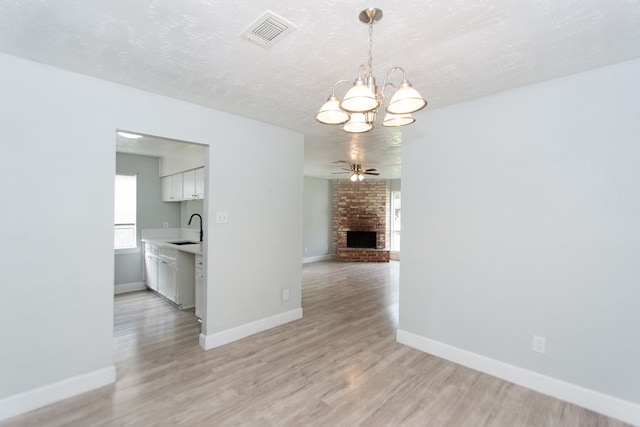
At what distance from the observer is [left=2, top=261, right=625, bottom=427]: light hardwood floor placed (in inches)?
79.3

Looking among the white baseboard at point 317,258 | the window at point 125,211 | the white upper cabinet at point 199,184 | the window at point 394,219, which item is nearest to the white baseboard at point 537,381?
the white upper cabinet at point 199,184

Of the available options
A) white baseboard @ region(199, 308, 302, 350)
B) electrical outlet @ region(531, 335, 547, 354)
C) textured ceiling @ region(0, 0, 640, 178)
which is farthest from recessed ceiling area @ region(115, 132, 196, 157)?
electrical outlet @ region(531, 335, 547, 354)

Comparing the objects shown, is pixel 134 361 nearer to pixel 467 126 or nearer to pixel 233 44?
pixel 233 44

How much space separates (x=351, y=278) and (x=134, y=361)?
431 centimetres

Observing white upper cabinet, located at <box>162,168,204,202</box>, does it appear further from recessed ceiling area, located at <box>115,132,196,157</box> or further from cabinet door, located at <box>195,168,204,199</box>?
recessed ceiling area, located at <box>115,132,196,157</box>

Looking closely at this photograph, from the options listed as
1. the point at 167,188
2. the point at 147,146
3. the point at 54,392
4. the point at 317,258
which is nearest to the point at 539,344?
the point at 54,392

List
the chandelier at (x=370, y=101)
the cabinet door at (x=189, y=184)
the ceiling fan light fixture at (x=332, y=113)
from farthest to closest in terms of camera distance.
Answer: the cabinet door at (x=189, y=184) → the ceiling fan light fixture at (x=332, y=113) → the chandelier at (x=370, y=101)

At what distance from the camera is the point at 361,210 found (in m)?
8.73

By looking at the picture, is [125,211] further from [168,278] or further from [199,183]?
[199,183]

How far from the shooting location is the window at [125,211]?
528cm

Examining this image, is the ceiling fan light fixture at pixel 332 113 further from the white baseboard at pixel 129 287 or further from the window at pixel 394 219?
the window at pixel 394 219

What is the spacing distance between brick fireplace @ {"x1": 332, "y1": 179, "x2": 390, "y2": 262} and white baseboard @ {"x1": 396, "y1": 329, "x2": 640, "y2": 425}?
221 inches

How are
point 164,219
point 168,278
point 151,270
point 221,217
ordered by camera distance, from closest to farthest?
point 221,217
point 168,278
point 151,270
point 164,219

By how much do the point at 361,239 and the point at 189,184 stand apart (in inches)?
208
